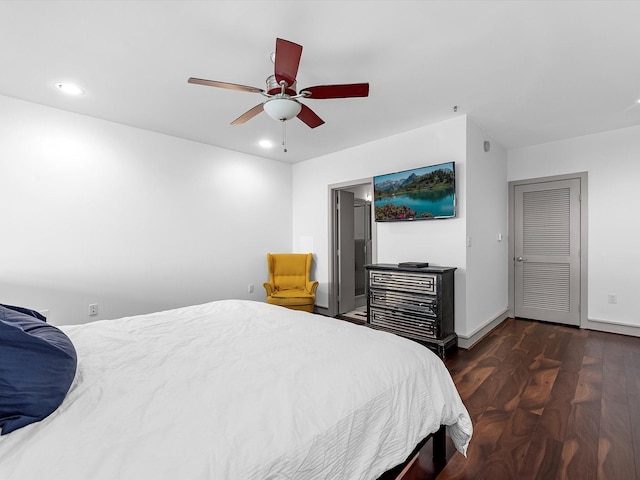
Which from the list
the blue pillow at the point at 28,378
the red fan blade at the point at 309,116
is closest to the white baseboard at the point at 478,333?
the red fan blade at the point at 309,116

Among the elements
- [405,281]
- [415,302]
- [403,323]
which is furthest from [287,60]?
[403,323]

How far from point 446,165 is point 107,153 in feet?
12.5

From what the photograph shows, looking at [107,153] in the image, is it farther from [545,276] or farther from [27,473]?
[545,276]

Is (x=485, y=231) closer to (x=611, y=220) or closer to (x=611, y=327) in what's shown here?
(x=611, y=220)

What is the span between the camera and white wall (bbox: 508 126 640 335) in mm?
3691

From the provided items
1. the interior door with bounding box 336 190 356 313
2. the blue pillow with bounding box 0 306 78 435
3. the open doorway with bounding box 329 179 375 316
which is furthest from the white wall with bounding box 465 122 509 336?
the blue pillow with bounding box 0 306 78 435

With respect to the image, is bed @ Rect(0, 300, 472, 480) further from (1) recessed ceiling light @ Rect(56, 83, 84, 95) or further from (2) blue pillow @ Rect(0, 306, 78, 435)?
(1) recessed ceiling light @ Rect(56, 83, 84, 95)

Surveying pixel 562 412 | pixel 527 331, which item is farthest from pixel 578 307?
pixel 562 412

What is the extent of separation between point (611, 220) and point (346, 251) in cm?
346

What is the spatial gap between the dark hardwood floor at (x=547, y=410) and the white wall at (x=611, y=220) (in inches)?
16.1

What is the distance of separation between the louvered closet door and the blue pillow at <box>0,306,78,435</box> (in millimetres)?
5211

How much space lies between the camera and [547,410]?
215 cm

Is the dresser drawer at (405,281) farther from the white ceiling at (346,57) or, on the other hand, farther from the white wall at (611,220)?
the white wall at (611,220)

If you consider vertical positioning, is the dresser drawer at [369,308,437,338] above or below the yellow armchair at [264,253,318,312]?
below
